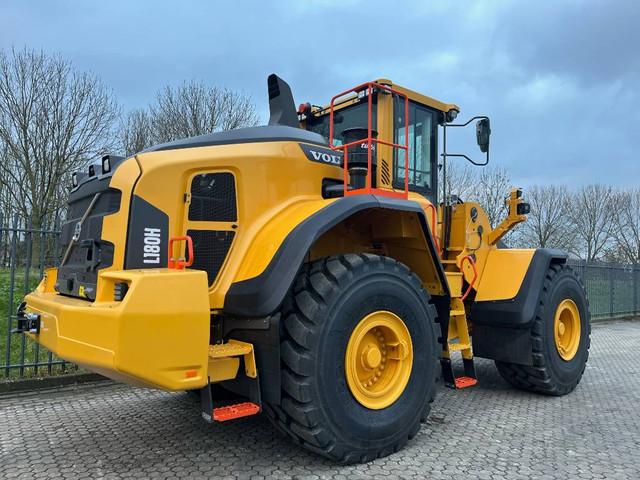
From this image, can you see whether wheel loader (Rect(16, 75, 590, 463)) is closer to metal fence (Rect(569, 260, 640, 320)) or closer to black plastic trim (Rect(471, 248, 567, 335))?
black plastic trim (Rect(471, 248, 567, 335))

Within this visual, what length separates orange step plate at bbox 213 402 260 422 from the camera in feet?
10.5

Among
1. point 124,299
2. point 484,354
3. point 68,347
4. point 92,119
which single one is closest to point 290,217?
point 124,299

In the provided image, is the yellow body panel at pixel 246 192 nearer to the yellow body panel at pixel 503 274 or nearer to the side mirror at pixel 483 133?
the side mirror at pixel 483 133

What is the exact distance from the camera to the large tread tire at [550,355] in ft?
17.6

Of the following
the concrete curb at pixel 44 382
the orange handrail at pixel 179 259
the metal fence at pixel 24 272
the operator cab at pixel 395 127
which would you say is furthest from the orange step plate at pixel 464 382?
the concrete curb at pixel 44 382

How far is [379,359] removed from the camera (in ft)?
12.4

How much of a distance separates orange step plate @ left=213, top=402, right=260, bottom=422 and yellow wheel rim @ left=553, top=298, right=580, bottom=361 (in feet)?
12.9

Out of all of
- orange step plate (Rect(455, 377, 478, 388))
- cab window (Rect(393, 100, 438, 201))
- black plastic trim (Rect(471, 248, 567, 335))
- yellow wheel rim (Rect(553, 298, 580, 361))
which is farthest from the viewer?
yellow wheel rim (Rect(553, 298, 580, 361))

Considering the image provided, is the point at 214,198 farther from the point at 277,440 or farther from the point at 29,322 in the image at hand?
the point at 277,440

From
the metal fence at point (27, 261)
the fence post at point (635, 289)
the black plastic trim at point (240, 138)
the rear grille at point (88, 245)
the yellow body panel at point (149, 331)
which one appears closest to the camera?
the yellow body panel at point (149, 331)

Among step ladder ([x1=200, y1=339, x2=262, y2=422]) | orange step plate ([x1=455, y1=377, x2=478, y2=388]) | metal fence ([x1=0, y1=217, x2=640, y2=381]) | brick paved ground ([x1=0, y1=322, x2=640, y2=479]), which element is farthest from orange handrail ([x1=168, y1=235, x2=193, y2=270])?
orange step plate ([x1=455, y1=377, x2=478, y2=388])

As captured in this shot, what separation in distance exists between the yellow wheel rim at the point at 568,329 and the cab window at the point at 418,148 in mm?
2057

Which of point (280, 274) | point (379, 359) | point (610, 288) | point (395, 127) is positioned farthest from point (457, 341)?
point (610, 288)

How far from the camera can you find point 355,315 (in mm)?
3586
